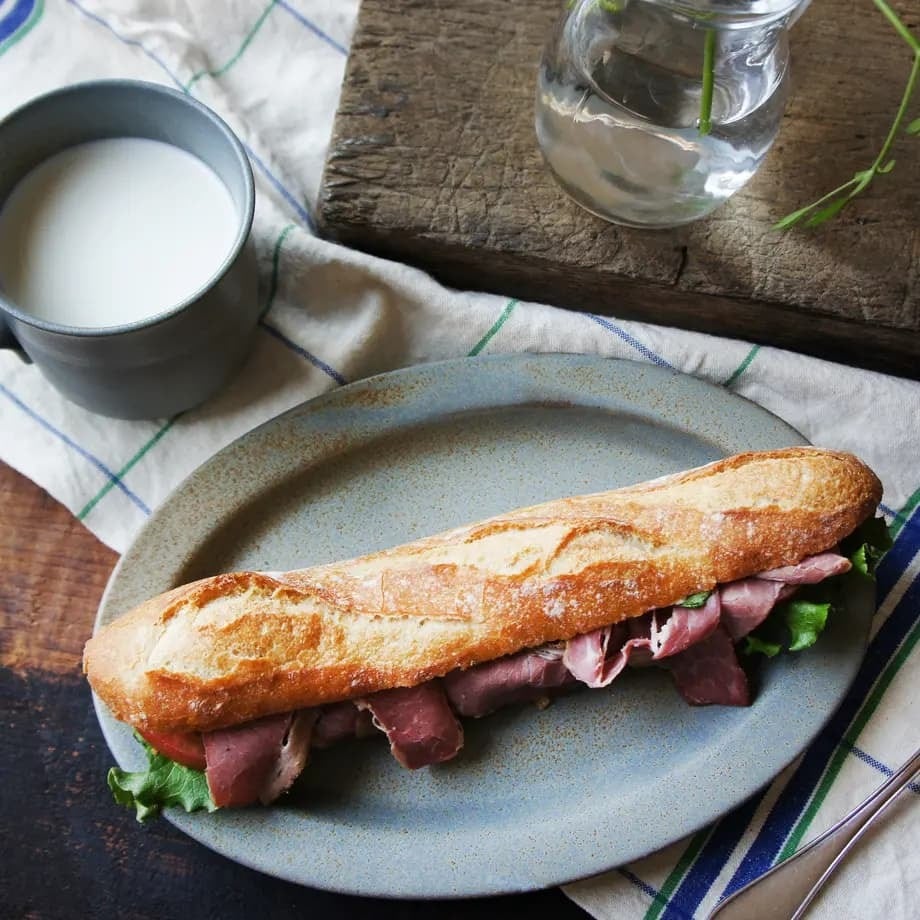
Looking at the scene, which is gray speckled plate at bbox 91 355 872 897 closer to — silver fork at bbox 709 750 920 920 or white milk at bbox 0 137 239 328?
silver fork at bbox 709 750 920 920

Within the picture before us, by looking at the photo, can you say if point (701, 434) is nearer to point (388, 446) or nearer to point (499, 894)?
point (388, 446)

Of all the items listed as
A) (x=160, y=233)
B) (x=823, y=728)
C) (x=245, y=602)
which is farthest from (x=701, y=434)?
(x=160, y=233)

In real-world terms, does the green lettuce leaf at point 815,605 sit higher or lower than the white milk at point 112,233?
lower

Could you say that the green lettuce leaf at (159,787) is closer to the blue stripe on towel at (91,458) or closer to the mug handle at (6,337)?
the blue stripe on towel at (91,458)

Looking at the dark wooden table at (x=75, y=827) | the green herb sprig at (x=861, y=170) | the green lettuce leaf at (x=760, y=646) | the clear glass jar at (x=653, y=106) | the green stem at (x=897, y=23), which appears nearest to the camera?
the green stem at (x=897, y=23)

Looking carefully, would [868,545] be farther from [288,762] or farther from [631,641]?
[288,762]

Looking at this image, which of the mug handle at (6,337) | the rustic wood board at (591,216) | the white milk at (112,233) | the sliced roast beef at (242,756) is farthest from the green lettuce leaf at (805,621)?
the mug handle at (6,337)
